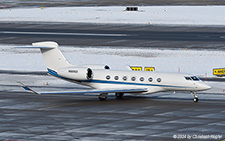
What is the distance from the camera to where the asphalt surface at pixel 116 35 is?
69.0 metres

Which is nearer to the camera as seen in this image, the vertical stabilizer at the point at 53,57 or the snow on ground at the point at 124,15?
the vertical stabilizer at the point at 53,57

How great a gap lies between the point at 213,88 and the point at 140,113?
11774 millimetres

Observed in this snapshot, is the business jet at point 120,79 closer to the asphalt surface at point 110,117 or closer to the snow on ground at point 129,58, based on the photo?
the asphalt surface at point 110,117

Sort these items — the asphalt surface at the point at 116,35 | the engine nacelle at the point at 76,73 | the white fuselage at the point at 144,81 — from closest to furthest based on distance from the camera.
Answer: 1. the white fuselage at the point at 144,81
2. the engine nacelle at the point at 76,73
3. the asphalt surface at the point at 116,35

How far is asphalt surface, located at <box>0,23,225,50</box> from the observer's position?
226 ft

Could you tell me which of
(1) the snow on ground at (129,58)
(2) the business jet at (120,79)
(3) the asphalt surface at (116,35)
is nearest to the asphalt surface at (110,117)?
(2) the business jet at (120,79)

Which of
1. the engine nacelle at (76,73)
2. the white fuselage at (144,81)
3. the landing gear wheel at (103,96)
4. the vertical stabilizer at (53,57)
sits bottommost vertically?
the landing gear wheel at (103,96)

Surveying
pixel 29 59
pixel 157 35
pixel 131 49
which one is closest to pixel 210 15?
pixel 157 35

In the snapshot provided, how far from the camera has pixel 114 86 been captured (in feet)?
134

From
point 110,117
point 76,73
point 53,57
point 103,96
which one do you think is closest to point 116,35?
point 53,57

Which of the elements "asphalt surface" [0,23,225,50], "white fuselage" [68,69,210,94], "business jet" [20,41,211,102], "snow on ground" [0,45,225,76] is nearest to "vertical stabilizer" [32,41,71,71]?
"business jet" [20,41,211,102]

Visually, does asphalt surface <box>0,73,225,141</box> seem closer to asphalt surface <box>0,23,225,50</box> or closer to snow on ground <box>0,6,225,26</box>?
asphalt surface <box>0,23,225,50</box>

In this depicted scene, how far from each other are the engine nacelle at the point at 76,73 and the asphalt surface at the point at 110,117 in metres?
1.91

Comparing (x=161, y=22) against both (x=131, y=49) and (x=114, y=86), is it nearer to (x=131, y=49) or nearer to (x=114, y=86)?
(x=131, y=49)
